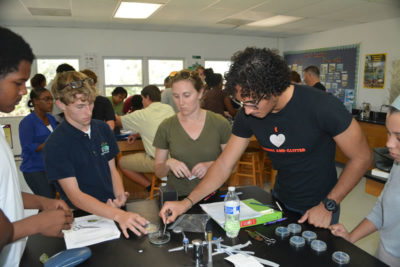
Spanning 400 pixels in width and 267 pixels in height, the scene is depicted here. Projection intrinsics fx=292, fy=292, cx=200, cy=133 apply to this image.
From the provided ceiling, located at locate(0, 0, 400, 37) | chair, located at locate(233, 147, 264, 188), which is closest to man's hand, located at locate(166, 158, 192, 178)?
chair, located at locate(233, 147, 264, 188)

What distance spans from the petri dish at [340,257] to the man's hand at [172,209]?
678 millimetres

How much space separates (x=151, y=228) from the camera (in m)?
1.29

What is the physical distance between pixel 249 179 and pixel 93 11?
381cm

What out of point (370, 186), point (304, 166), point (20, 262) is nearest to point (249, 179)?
point (370, 186)

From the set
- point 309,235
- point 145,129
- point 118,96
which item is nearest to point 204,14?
point 118,96

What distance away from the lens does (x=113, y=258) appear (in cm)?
108

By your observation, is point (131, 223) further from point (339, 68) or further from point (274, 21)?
point (339, 68)

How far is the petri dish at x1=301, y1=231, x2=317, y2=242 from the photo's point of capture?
1.16 m

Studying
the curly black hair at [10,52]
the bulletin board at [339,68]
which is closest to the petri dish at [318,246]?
the curly black hair at [10,52]

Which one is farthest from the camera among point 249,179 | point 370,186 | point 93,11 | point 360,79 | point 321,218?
point 360,79

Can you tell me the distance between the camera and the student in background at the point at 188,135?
6.41ft

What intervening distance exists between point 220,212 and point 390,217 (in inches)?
28.9

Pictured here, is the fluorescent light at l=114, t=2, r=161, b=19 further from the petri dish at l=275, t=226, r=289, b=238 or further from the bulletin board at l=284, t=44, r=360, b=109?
the petri dish at l=275, t=226, r=289, b=238

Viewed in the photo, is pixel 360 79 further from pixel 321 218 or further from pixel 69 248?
pixel 69 248
